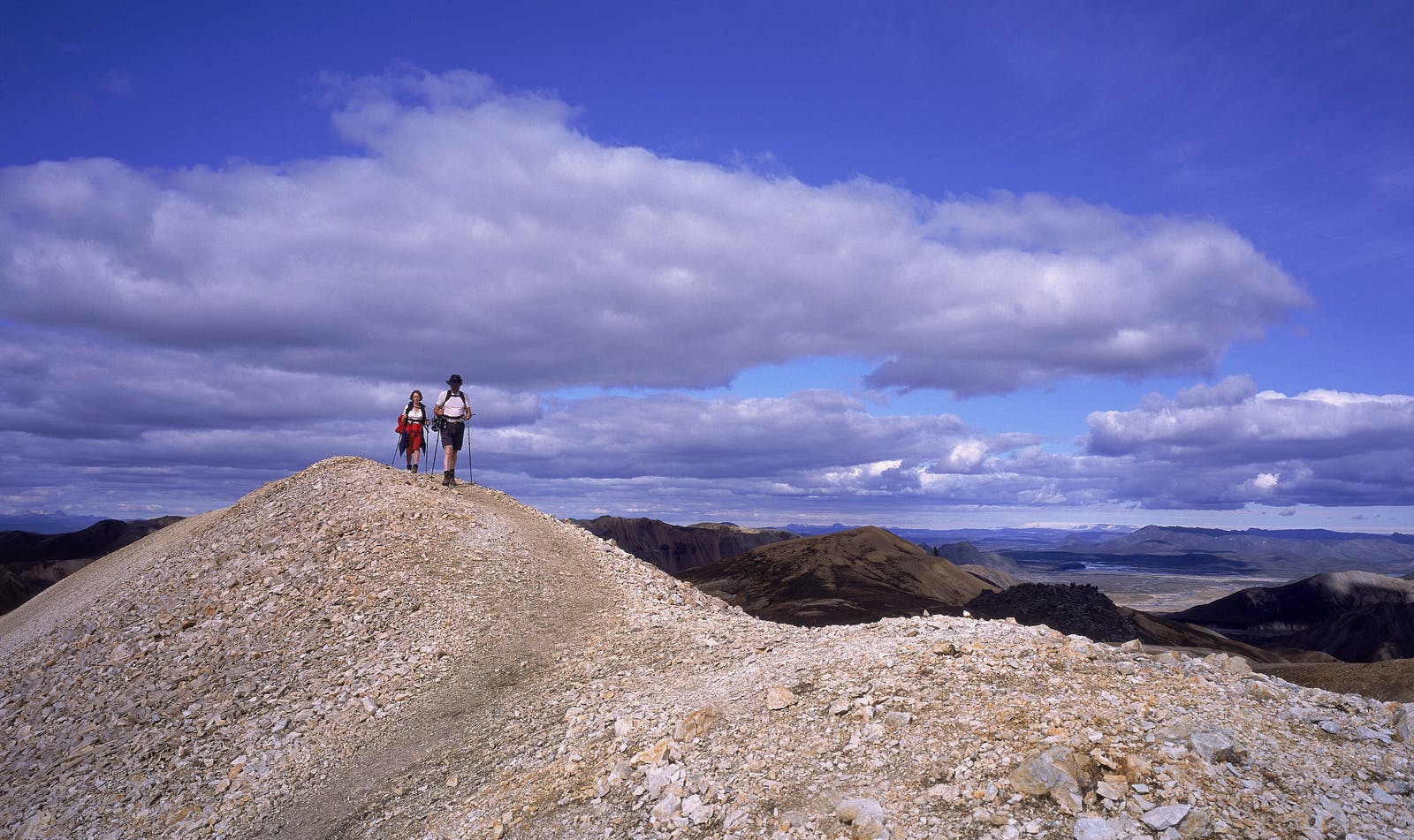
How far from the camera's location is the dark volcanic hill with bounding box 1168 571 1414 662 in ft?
235

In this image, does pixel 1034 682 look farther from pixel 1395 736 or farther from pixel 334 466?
pixel 334 466

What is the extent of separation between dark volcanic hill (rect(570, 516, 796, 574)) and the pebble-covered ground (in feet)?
307

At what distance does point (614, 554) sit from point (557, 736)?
9.18 metres

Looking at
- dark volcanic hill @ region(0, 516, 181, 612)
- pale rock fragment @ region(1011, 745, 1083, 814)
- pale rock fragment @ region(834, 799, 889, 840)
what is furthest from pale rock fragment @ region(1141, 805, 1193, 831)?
dark volcanic hill @ region(0, 516, 181, 612)

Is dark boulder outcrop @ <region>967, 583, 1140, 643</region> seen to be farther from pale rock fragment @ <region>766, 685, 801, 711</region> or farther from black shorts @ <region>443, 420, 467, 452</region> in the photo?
pale rock fragment @ <region>766, 685, 801, 711</region>

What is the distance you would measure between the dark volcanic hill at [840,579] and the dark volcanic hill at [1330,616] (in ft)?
104

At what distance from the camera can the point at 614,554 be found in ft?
62.3

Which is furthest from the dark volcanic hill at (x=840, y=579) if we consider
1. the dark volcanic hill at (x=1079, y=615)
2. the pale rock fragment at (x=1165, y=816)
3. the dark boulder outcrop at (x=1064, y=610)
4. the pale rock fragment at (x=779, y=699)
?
the pale rock fragment at (x=1165, y=816)

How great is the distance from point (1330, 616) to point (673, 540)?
77.3 m

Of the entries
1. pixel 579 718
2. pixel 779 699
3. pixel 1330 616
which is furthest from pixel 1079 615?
pixel 1330 616

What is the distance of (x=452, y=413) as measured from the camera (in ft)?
64.6

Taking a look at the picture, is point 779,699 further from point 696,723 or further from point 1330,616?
point 1330,616

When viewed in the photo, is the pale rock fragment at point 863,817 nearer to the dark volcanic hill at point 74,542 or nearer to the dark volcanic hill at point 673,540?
the dark volcanic hill at point 74,542

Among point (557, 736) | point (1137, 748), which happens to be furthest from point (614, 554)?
point (1137, 748)
